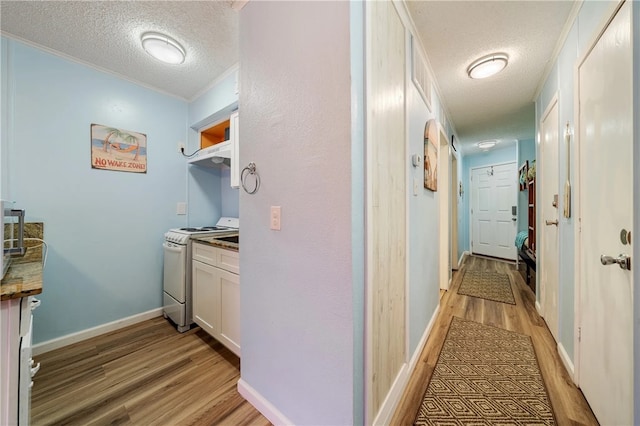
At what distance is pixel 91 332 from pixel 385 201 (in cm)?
272

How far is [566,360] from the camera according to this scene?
1.68m

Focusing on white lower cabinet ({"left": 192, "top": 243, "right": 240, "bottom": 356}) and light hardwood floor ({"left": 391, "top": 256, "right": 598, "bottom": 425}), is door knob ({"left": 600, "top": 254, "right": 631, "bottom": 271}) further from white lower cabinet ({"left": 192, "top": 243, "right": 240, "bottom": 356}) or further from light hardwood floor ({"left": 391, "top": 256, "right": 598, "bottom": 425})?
white lower cabinet ({"left": 192, "top": 243, "right": 240, "bottom": 356})

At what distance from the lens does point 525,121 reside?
346cm

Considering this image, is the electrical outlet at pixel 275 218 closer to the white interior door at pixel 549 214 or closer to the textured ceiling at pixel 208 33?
the textured ceiling at pixel 208 33

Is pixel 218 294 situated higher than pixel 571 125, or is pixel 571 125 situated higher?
pixel 571 125

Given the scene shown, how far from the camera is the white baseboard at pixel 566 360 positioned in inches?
61.7

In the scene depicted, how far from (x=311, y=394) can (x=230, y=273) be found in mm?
963

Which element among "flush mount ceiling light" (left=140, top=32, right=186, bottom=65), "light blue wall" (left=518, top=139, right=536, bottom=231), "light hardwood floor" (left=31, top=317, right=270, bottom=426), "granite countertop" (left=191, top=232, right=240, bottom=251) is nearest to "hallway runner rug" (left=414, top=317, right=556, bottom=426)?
"light hardwood floor" (left=31, top=317, right=270, bottom=426)

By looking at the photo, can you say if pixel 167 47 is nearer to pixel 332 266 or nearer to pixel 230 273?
pixel 230 273

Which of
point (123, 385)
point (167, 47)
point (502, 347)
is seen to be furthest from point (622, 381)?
point (167, 47)

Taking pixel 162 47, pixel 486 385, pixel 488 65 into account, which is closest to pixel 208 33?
pixel 162 47

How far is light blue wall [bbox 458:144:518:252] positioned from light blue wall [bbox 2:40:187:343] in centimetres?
525

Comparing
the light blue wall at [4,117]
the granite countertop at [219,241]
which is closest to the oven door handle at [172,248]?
the granite countertop at [219,241]

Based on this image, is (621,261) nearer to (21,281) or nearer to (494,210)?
(21,281)
